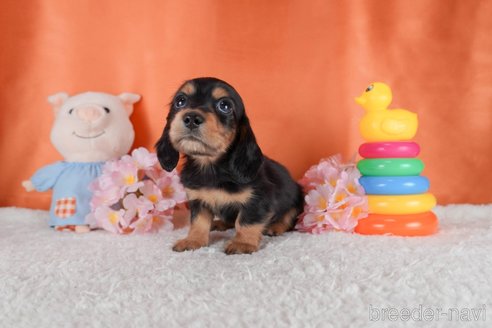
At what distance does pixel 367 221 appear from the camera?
2.00 m

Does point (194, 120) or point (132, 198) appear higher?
point (194, 120)

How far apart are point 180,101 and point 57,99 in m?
1.12

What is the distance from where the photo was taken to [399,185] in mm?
1941

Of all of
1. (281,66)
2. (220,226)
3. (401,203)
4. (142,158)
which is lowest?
(220,226)

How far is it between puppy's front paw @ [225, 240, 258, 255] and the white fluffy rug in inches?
1.5

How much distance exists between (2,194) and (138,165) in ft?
3.89

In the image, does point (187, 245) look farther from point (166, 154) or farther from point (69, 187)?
point (69, 187)

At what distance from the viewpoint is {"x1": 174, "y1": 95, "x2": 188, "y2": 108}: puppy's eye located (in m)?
1.76

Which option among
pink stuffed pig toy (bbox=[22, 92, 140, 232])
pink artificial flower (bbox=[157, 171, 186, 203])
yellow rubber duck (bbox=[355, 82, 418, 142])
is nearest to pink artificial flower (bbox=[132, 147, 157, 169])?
pink artificial flower (bbox=[157, 171, 186, 203])

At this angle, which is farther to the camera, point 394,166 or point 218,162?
point 394,166

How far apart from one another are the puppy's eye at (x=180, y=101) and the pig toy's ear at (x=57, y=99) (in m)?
1.08

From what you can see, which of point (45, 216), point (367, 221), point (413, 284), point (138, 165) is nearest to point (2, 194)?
point (45, 216)

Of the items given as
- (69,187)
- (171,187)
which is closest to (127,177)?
(171,187)

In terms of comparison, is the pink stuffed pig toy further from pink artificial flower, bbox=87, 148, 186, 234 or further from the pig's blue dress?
pink artificial flower, bbox=87, 148, 186, 234
